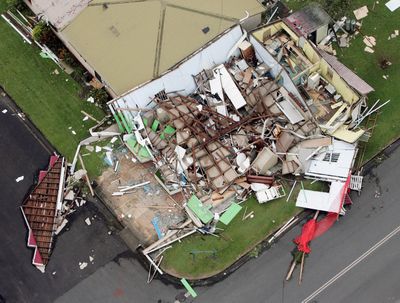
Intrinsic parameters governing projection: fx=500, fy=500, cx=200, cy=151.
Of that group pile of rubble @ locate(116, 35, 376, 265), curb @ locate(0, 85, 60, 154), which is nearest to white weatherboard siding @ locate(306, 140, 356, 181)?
pile of rubble @ locate(116, 35, 376, 265)

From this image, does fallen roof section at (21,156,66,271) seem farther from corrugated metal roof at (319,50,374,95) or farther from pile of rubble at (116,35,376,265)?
corrugated metal roof at (319,50,374,95)

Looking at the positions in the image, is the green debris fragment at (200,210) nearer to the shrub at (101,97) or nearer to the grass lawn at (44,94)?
the grass lawn at (44,94)

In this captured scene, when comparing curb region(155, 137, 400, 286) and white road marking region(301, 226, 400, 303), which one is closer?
white road marking region(301, 226, 400, 303)

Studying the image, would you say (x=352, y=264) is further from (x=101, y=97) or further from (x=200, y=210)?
(x=101, y=97)

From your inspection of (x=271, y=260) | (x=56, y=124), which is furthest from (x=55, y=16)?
(x=271, y=260)

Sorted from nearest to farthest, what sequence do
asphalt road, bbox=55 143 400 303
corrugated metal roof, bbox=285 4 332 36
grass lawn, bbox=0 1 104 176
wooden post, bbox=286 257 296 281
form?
1. asphalt road, bbox=55 143 400 303
2. wooden post, bbox=286 257 296 281
3. corrugated metal roof, bbox=285 4 332 36
4. grass lawn, bbox=0 1 104 176

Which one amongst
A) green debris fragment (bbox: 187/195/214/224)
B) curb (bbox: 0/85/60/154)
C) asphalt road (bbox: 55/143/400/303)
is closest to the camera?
asphalt road (bbox: 55/143/400/303)

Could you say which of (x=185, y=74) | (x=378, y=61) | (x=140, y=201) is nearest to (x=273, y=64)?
(x=185, y=74)
